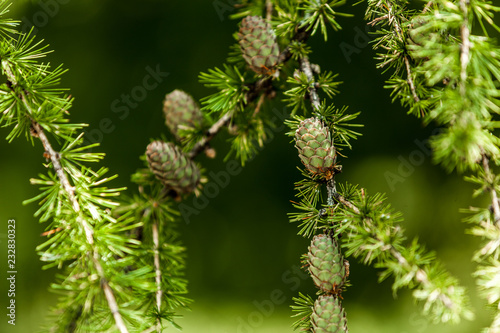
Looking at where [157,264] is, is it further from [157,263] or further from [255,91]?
[255,91]

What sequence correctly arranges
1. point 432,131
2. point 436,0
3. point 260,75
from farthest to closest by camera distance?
point 432,131, point 260,75, point 436,0

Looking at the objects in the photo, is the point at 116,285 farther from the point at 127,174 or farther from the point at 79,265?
the point at 127,174

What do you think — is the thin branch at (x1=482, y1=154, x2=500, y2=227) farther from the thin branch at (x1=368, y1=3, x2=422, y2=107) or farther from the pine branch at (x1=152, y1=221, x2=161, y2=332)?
the pine branch at (x1=152, y1=221, x2=161, y2=332)

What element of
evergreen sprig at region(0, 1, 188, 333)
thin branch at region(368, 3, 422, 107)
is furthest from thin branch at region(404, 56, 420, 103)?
evergreen sprig at region(0, 1, 188, 333)

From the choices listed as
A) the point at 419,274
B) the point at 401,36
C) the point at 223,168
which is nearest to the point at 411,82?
the point at 401,36

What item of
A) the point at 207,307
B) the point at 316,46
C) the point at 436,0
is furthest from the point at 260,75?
the point at 207,307

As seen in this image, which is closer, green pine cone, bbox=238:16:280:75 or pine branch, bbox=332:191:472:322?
pine branch, bbox=332:191:472:322
